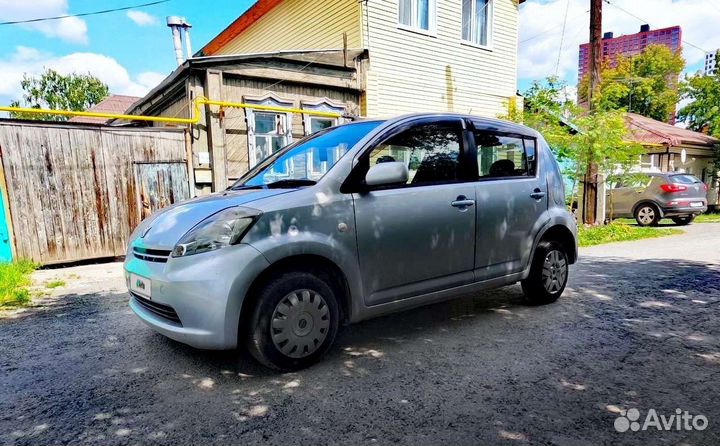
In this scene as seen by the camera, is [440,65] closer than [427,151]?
No

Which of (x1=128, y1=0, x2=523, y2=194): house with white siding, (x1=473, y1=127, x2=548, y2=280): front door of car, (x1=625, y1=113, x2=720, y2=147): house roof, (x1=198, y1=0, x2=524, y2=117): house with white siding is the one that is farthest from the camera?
(x1=625, y1=113, x2=720, y2=147): house roof

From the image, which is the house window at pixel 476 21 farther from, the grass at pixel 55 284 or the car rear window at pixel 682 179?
the grass at pixel 55 284

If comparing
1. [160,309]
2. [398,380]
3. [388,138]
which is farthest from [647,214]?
[160,309]

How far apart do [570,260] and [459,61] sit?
10199 millimetres

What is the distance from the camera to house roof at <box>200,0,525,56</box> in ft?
47.3

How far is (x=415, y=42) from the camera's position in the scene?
1231cm

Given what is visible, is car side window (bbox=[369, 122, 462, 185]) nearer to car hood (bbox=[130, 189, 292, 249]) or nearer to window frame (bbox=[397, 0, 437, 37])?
car hood (bbox=[130, 189, 292, 249])

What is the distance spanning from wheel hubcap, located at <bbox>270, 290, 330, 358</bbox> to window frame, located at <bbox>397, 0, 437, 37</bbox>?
35.6 ft

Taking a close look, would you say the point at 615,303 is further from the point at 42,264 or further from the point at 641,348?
the point at 42,264

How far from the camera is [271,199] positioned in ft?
9.73

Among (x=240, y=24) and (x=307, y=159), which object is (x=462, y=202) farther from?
(x=240, y=24)

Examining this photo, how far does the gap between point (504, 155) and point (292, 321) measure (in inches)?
106

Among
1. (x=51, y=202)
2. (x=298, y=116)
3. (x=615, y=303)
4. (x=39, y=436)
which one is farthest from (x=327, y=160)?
(x=298, y=116)

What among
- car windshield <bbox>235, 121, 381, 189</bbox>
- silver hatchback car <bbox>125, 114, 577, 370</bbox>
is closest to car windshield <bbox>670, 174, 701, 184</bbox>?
silver hatchback car <bbox>125, 114, 577, 370</bbox>
